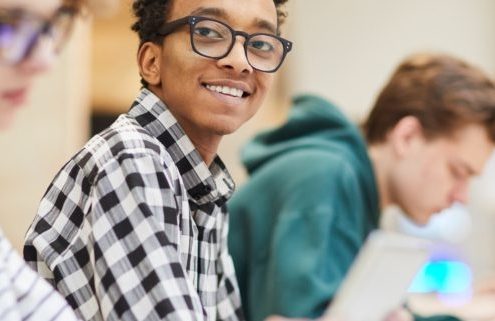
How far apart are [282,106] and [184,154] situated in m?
3.38

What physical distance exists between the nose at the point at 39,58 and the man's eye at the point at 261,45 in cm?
32

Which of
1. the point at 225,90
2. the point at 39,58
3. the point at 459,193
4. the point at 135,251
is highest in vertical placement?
the point at 39,58

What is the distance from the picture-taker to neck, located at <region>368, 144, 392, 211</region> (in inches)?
78.0

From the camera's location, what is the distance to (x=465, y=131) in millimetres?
2012

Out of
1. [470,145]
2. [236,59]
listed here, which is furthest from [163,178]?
[470,145]

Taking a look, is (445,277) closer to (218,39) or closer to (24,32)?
(218,39)

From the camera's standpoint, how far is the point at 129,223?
3.15 ft

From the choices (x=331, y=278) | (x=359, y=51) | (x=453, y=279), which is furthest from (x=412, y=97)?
(x=359, y=51)

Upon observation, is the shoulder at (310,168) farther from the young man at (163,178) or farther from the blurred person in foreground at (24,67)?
the blurred person in foreground at (24,67)

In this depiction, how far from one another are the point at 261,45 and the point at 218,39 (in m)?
0.05

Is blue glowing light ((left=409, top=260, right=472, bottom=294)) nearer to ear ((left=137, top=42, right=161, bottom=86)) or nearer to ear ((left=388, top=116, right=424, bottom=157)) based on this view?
ear ((left=388, top=116, right=424, bottom=157))

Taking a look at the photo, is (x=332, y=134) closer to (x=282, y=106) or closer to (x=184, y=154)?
(x=184, y=154)

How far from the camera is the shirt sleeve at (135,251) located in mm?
937

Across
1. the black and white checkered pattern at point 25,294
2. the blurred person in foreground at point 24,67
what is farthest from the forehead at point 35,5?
the black and white checkered pattern at point 25,294
